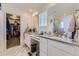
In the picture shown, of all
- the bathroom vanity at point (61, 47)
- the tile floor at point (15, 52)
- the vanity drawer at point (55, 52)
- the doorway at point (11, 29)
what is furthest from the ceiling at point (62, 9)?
the tile floor at point (15, 52)

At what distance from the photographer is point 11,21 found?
11.2ft

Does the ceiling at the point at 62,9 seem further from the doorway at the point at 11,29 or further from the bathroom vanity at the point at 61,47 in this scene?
the doorway at the point at 11,29

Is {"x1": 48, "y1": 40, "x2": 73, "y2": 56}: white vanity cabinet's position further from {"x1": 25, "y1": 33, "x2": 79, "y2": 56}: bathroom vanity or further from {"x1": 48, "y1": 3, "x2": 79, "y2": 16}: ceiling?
{"x1": 48, "y1": 3, "x2": 79, "y2": 16}: ceiling

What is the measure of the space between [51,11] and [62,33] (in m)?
0.71

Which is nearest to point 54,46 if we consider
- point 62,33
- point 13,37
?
point 62,33

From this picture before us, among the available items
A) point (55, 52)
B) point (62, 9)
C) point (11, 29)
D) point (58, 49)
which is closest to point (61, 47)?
point (58, 49)

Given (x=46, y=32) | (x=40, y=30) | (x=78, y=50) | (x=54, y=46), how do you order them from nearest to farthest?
(x=78, y=50) < (x=54, y=46) < (x=46, y=32) < (x=40, y=30)

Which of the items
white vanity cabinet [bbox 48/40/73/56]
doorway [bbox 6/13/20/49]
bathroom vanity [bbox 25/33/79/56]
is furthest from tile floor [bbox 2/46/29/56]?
white vanity cabinet [bbox 48/40/73/56]

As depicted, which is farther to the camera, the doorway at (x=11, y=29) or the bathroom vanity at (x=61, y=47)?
the doorway at (x=11, y=29)

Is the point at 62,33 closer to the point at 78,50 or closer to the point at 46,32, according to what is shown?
the point at 46,32

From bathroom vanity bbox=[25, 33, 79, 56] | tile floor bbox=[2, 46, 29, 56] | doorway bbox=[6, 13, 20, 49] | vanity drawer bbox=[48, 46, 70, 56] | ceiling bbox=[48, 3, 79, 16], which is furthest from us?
doorway bbox=[6, 13, 20, 49]

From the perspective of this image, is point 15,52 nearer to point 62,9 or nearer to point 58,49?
point 58,49

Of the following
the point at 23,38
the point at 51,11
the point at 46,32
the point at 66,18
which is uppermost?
the point at 51,11

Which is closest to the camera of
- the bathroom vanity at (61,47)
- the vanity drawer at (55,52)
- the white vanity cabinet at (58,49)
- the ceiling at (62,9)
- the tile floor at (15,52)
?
the bathroom vanity at (61,47)
